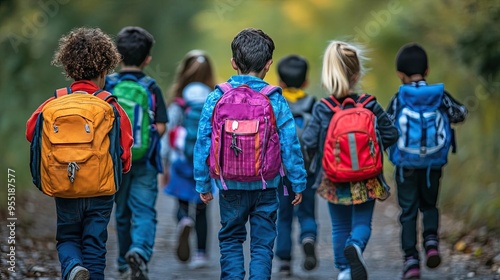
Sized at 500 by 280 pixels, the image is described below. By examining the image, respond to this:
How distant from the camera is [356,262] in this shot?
21.7ft

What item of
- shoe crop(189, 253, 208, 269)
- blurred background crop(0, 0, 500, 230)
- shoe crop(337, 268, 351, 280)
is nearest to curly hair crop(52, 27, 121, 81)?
shoe crop(337, 268, 351, 280)

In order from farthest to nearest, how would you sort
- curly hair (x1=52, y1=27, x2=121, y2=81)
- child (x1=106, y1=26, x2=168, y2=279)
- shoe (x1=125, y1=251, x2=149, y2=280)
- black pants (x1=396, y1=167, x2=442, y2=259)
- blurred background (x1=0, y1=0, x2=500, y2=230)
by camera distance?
blurred background (x1=0, y1=0, x2=500, y2=230)
black pants (x1=396, y1=167, x2=442, y2=259)
child (x1=106, y1=26, x2=168, y2=279)
shoe (x1=125, y1=251, x2=149, y2=280)
curly hair (x1=52, y1=27, x2=121, y2=81)

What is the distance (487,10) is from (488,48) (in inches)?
18.5

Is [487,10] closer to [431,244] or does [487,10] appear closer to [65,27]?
[431,244]

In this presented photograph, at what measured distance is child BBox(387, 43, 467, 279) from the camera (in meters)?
7.37

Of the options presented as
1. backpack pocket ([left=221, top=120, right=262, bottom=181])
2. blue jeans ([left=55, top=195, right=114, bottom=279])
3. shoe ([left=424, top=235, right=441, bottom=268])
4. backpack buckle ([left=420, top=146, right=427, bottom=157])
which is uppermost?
backpack pocket ([left=221, top=120, right=262, bottom=181])

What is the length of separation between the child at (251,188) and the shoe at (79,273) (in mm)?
842

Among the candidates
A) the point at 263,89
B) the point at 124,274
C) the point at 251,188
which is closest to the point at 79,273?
the point at 251,188

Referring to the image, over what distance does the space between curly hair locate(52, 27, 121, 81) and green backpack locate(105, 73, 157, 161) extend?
114 centimetres

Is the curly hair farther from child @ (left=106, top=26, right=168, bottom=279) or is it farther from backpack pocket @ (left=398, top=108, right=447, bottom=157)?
backpack pocket @ (left=398, top=108, right=447, bottom=157)

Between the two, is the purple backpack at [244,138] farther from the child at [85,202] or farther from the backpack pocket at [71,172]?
the backpack pocket at [71,172]

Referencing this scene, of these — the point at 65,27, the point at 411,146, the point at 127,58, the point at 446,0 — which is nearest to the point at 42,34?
the point at 65,27

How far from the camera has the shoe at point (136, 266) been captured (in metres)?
7.09

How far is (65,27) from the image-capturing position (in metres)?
16.5
